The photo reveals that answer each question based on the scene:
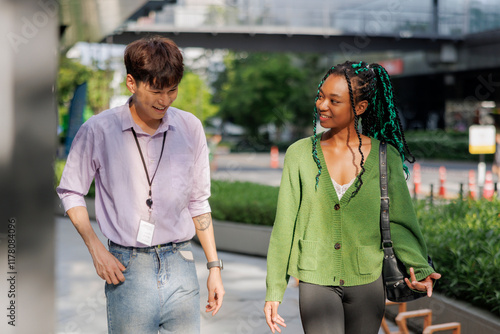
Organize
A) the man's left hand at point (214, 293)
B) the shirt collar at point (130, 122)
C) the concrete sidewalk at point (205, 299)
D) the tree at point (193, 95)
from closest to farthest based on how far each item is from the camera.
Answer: the shirt collar at point (130, 122)
the man's left hand at point (214, 293)
the concrete sidewalk at point (205, 299)
the tree at point (193, 95)

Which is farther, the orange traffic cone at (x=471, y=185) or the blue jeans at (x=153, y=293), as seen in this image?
the orange traffic cone at (x=471, y=185)

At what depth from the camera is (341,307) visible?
8.68 ft

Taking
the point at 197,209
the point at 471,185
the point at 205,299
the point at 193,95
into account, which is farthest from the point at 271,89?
the point at 197,209

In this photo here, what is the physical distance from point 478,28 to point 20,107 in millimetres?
34009

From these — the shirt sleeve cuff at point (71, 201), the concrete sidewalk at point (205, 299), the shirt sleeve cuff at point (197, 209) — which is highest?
the shirt sleeve cuff at point (71, 201)

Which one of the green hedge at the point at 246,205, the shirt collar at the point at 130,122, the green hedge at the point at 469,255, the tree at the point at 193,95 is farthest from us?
the tree at the point at 193,95

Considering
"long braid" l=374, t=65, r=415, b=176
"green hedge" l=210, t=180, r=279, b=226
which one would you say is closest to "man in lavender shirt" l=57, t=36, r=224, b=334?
"long braid" l=374, t=65, r=415, b=176

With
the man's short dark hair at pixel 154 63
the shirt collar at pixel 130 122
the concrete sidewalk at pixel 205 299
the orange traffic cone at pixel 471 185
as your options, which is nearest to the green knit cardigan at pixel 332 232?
the shirt collar at pixel 130 122

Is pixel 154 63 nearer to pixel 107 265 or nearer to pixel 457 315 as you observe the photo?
pixel 107 265

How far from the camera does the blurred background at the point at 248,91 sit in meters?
2.28

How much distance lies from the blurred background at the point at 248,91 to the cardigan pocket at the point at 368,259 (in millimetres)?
1182

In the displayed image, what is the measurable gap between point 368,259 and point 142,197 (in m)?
0.95

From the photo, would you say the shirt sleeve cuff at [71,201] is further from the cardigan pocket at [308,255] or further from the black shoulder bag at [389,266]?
the black shoulder bag at [389,266]

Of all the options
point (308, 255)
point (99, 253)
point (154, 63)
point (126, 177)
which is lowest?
point (308, 255)
